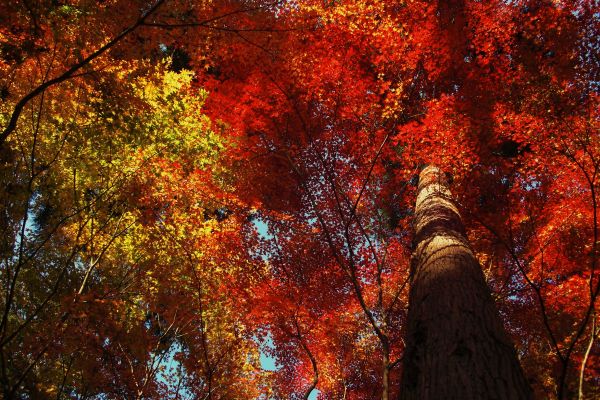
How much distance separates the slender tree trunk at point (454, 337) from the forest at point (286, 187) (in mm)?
52

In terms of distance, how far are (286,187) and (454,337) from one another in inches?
544

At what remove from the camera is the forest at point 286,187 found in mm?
6656

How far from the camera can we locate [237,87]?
51.6 feet

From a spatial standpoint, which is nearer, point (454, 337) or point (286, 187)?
point (454, 337)

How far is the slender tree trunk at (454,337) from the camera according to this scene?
2354mm

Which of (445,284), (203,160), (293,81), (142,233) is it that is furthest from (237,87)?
(445,284)

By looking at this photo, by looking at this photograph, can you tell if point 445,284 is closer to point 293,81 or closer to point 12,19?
point 12,19

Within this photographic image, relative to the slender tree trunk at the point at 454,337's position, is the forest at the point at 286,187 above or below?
above

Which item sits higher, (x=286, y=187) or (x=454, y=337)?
(x=286, y=187)

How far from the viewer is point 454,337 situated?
9.33ft

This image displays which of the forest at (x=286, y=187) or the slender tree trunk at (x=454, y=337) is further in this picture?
the forest at (x=286, y=187)

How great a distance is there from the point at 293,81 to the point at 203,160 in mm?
4456

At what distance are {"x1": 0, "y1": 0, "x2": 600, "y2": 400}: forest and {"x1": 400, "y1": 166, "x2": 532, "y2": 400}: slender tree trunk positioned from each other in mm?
52

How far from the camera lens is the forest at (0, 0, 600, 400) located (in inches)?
262
